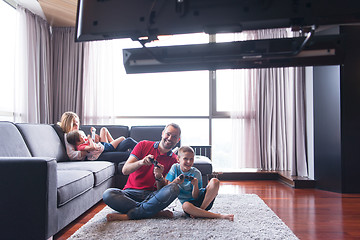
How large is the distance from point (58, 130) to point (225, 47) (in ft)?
9.06

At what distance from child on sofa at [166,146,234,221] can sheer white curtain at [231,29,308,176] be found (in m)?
2.30

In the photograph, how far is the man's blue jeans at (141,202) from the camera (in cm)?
204

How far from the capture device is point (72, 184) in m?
2.02

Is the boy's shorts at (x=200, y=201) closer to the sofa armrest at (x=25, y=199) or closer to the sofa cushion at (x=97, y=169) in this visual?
the sofa cushion at (x=97, y=169)

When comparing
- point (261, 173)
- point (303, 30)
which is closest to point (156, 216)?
point (303, 30)

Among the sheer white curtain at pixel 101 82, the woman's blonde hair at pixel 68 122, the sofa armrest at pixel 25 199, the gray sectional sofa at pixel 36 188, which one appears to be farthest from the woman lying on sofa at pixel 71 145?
the sofa armrest at pixel 25 199

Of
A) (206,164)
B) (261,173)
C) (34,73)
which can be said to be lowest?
(261,173)

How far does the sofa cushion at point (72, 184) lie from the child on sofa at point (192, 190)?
0.66m

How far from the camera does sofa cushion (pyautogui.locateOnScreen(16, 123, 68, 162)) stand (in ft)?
8.79

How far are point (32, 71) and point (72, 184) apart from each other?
2.74 m

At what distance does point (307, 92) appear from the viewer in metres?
4.04

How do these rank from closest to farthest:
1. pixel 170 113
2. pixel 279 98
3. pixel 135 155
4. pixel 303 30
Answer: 1. pixel 303 30
2. pixel 135 155
3. pixel 279 98
4. pixel 170 113

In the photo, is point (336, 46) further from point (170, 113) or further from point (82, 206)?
point (170, 113)

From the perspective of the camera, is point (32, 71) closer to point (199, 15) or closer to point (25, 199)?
point (25, 199)
